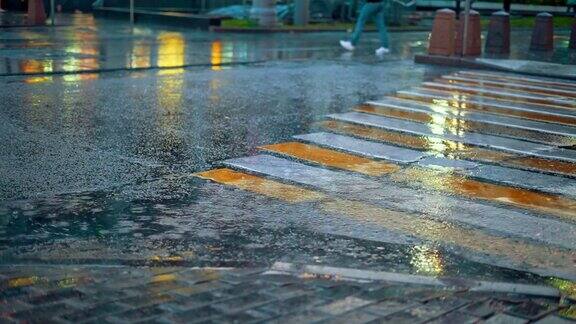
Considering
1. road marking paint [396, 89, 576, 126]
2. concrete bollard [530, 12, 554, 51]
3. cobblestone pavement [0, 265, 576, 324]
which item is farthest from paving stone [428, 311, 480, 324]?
concrete bollard [530, 12, 554, 51]

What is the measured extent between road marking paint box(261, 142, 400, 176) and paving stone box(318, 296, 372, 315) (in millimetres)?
3592

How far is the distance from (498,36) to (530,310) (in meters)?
17.2

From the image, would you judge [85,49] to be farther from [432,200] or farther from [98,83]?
[432,200]

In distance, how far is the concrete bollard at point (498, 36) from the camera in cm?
2112

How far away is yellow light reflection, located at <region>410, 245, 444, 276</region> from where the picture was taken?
5621 millimetres

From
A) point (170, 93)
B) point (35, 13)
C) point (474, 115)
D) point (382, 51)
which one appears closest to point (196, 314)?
point (474, 115)

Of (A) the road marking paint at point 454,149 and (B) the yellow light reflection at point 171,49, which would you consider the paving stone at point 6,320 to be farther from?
(B) the yellow light reflection at point 171,49

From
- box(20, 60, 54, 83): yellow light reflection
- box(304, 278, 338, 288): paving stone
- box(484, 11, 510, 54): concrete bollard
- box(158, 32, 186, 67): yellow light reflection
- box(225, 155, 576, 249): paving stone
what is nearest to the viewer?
box(304, 278, 338, 288): paving stone

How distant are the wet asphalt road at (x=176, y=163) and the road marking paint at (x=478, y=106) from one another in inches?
27.0

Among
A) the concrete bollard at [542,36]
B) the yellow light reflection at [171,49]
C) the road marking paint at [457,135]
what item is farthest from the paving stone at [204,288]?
the concrete bollard at [542,36]

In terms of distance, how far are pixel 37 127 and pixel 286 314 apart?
20.9ft

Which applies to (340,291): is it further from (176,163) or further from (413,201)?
(176,163)

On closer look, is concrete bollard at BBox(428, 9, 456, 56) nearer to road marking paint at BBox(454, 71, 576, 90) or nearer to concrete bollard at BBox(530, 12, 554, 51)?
road marking paint at BBox(454, 71, 576, 90)

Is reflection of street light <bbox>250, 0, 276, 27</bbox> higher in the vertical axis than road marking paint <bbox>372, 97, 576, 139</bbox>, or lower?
higher
